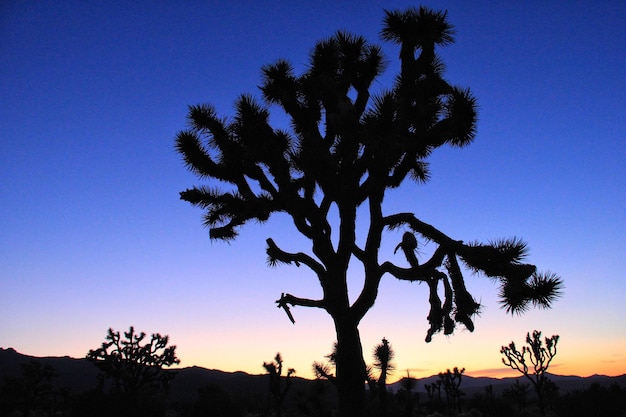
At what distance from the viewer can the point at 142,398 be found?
16.9 metres

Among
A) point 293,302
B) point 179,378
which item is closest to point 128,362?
point 293,302

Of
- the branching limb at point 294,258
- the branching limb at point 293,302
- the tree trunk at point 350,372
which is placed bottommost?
the tree trunk at point 350,372

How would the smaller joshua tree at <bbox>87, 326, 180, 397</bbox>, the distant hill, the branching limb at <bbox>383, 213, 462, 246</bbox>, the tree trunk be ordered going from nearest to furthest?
the tree trunk → the branching limb at <bbox>383, 213, 462, 246</bbox> → the smaller joshua tree at <bbox>87, 326, 180, 397</bbox> → the distant hill

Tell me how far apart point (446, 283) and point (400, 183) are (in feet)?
6.46

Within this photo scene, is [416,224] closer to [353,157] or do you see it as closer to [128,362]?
[353,157]

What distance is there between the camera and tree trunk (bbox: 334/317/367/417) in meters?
6.55

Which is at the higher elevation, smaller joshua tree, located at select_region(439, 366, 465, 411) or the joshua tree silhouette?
the joshua tree silhouette

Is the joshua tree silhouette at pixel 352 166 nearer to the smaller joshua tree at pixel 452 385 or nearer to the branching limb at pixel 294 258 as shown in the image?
the branching limb at pixel 294 258

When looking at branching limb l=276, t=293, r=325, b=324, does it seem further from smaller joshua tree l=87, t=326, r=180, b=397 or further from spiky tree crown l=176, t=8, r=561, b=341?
smaller joshua tree l=87, t=326, r=180, b=397

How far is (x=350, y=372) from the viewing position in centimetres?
663

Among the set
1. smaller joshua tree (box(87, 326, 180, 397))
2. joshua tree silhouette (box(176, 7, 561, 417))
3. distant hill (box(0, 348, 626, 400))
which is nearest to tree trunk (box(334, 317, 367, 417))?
joshua tree silhouette (box(176, 7, 561, 417))

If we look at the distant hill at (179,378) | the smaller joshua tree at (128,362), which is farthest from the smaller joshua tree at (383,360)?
the distant hill at (179,378)

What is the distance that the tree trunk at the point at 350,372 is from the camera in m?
6.55

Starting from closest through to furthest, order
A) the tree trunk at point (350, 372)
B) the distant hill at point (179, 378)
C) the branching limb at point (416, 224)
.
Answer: the tree trunk at point (350, 372), the branching limb at point (416, 224), the distant hill at point (179, 378)
